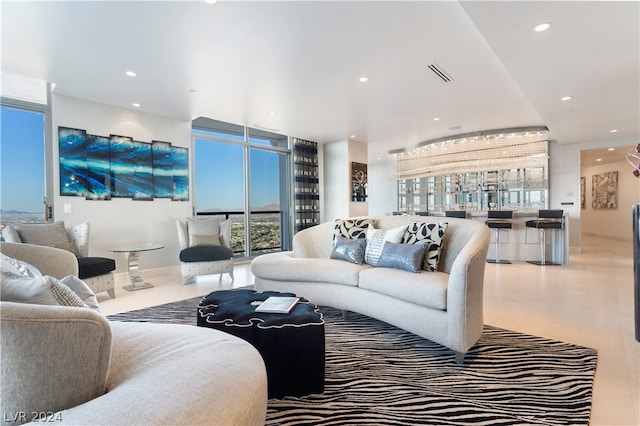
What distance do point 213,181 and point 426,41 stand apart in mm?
4596

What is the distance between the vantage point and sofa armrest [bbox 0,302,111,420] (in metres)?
0.75

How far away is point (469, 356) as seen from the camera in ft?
7.53

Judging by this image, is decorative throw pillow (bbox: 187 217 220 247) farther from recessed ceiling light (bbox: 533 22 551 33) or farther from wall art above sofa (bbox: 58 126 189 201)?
recessed ceiling light (bbox: 533 22 551 33)

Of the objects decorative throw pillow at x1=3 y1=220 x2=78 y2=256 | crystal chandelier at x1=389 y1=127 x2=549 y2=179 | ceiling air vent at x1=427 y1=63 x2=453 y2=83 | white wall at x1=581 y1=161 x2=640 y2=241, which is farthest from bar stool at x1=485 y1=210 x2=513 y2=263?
decorative throw pillow at x1=3 y1=220 x2=78 y2=256

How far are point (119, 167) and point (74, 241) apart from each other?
1.38 metres

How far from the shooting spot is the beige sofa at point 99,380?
0.76m

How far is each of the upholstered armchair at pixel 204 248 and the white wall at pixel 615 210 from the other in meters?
10.6

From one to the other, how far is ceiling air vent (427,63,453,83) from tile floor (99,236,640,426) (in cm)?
267

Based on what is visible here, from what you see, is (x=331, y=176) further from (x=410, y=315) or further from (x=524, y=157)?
(x=410, y=315)

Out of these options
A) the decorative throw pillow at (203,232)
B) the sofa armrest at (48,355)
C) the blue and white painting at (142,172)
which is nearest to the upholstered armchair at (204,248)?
the decorative throw pillow at (203,232)

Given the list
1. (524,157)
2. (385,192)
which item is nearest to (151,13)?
(524,157)

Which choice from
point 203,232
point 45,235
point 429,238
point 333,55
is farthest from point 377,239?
point 45,235

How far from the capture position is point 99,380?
87cm

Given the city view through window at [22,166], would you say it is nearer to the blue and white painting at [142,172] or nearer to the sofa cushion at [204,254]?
the blue and white painting at [142,172]
